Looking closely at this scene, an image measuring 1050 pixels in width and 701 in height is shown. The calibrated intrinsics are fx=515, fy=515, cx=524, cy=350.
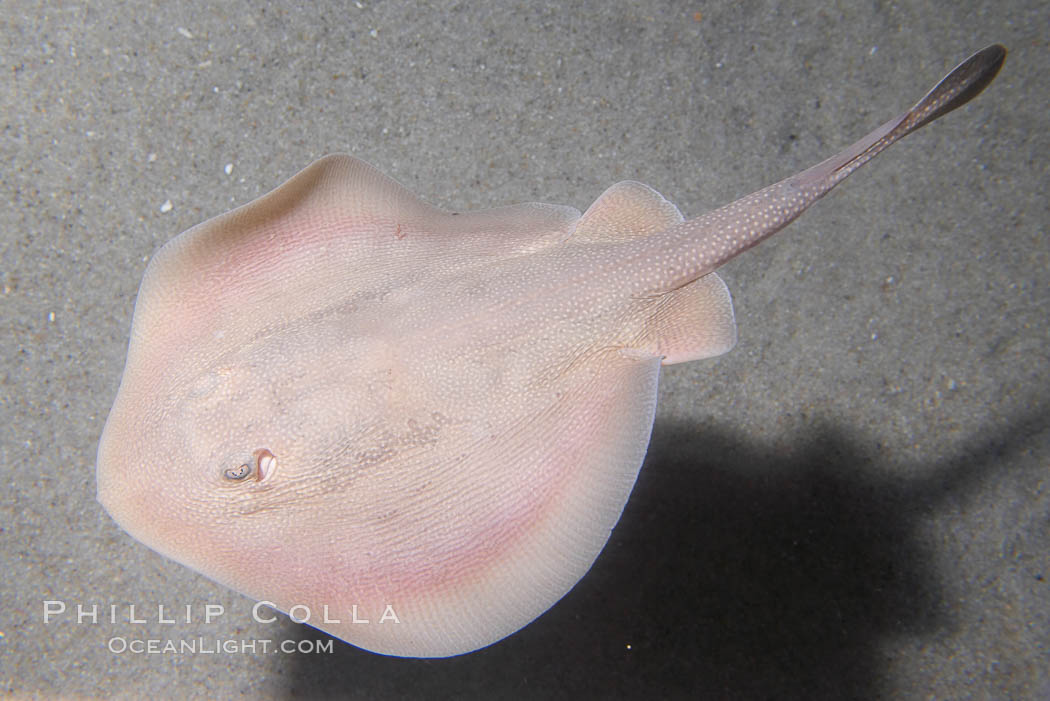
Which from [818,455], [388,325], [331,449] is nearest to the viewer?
[331,449]

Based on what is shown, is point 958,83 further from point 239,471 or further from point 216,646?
point 216,646

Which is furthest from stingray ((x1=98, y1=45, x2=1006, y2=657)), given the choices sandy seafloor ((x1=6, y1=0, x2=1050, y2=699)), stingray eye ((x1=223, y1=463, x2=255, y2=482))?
sandy seafloor ((x1=6, y1=0, x2=1050, y2=699))

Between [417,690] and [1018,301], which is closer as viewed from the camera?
[417,690]

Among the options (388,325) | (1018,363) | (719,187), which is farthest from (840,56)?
(388,325)

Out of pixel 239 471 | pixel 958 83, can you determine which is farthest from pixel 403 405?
pixel 958 83

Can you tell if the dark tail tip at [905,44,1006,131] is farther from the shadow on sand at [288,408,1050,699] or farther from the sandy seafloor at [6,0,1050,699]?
the shadow on sand at [288,408,1050,699]

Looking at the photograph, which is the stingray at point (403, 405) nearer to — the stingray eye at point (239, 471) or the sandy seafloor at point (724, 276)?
the stingray eye at point (239, 471)

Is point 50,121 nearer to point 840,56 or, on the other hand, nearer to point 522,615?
point 522,615

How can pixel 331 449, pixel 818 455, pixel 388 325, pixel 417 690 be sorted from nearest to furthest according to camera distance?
Result: 1. pixel 331 449
2. pixel 388 325
3. pixel 417 690
4. pixel 818 455
